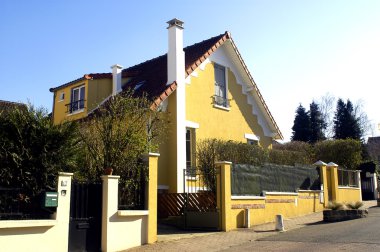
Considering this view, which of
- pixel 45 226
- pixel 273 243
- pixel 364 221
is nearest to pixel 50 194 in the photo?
pixel 45 226

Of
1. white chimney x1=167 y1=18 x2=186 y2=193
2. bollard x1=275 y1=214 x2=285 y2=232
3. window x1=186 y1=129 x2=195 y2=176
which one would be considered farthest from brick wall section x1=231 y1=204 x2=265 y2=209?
window x1=186 y1=129 x2=195 y2=176

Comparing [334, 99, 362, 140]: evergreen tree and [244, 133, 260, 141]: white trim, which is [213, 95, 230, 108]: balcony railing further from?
[334, 99, 362, 140]: evergreen tree

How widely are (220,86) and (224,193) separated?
806 cm

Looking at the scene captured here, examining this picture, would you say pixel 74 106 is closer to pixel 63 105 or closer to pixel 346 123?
pixel 63 105

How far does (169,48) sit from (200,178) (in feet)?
19.9

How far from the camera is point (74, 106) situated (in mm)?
21219

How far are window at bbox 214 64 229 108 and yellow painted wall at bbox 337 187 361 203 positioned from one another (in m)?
7.95

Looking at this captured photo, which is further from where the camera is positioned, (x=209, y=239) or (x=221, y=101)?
(x=221, y=101)

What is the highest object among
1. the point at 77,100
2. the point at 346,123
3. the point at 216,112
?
the point at 346,123

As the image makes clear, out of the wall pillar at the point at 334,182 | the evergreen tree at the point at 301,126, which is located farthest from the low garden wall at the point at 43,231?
the evergreen tree at the point at 301,126

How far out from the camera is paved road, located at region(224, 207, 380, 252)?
10.4 m

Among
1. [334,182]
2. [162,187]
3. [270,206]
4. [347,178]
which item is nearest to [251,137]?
[334,182]

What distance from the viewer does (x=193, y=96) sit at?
61.3 feet

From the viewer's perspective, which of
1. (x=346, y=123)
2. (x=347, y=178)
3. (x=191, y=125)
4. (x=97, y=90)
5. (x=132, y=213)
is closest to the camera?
(x=132, y=213)
